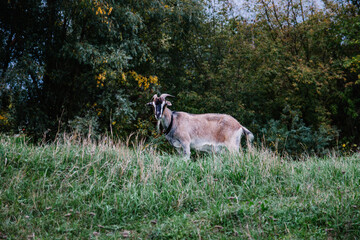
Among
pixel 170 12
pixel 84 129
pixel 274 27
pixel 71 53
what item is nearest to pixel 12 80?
pixel 71 53

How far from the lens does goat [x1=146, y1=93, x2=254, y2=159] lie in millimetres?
9453

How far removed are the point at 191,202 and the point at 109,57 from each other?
675 centimetres

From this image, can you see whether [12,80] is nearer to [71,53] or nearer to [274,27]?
[71,53]

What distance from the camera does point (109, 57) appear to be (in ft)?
34.7

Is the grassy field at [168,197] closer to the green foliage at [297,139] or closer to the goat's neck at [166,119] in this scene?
the goat's neck at [166,119]

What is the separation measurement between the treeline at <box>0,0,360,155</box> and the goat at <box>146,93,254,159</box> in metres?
1.86

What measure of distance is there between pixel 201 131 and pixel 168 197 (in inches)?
183

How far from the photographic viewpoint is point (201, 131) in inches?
384

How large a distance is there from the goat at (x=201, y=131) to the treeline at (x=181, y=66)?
6.10 ft

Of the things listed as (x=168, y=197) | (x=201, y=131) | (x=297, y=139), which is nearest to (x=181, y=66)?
(x=297, y=139)

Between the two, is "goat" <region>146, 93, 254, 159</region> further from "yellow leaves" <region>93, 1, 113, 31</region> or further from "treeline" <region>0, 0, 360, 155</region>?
"yellow leaves" <region>93, 1, 113, 31</region>

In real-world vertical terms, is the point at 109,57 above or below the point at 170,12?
below

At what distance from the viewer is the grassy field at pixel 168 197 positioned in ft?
14.1

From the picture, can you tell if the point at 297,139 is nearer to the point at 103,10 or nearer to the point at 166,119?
the point at 166,119
